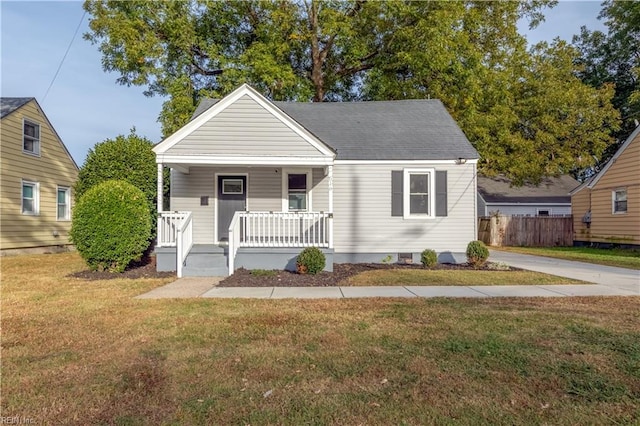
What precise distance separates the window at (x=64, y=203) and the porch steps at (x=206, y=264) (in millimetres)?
11243

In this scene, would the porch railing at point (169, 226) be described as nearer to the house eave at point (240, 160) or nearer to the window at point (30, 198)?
the house eave at point (240, 160)

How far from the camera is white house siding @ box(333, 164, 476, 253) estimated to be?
12.0 metres

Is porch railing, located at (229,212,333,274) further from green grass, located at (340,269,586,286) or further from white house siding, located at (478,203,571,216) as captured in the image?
white house siding, located at (478,203,571,216)

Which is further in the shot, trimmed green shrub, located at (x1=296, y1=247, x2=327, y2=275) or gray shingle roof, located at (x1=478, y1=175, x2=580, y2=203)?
gray shingle roof, located at (x1=478, y1=175, x2=580, y2=203)

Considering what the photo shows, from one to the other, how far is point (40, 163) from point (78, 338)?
1558 cm

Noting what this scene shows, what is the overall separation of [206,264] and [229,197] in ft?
9.11

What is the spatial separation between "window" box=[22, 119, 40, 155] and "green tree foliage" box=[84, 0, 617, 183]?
4.73 meters

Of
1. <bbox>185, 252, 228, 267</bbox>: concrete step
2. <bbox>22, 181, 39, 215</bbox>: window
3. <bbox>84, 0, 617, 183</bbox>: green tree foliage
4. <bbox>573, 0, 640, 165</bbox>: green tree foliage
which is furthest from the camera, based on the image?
<bbox>573, 0, 640, 165</bbox>: green tree foliage

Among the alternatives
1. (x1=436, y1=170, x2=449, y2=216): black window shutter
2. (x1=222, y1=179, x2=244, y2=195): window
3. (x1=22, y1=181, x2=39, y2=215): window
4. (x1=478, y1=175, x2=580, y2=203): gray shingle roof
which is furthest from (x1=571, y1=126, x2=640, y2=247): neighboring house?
(x1=22, y1=181, x2=39, y2=215): window

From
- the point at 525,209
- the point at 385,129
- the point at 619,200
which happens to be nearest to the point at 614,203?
the point at 619,200

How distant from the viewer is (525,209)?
2788 cm

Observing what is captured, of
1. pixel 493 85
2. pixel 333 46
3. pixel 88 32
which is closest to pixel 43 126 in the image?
pixel 88 32

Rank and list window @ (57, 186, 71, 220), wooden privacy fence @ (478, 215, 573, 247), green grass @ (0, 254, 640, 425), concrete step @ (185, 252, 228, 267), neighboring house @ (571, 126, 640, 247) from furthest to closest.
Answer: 1. wooden privacy fence @ (478, 215, 573, 247)
2. window @ (57, 186, 71, 220)
3. neighboring house @ (571, 126, 640, 247)
4. concrete step @ (185, 252, 228, 267)
5. green grass @ (0, 254, 640, 425)

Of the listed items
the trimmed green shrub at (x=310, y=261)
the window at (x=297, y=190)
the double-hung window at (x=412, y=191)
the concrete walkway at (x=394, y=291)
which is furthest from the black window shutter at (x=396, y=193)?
the concrete walkway at (x=394, y=291)
